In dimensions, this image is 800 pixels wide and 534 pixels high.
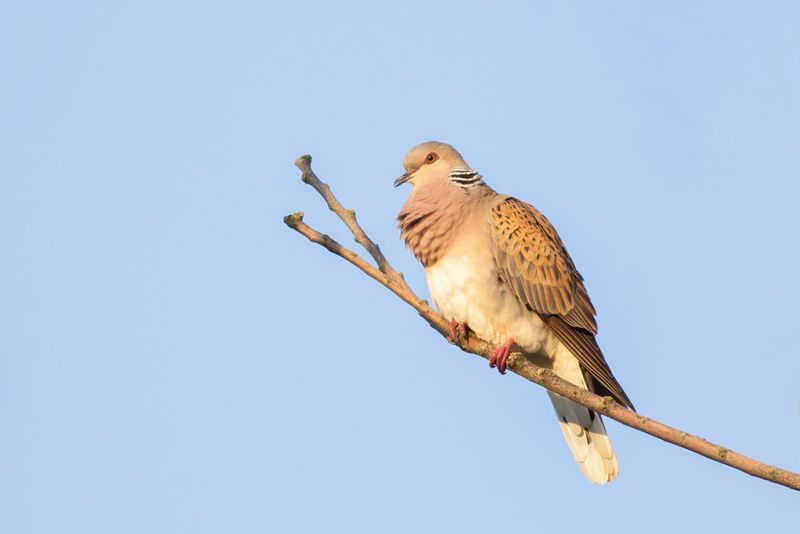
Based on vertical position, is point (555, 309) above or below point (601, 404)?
above

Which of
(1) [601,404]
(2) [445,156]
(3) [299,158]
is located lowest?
(1) [601,404]

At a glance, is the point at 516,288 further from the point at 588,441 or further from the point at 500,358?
the point at 588,441

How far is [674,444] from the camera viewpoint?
158 inches

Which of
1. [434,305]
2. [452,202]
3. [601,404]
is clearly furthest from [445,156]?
[601,404]

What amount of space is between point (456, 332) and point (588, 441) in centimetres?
120

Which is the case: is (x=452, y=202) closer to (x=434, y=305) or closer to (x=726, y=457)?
(x=434, y=305)

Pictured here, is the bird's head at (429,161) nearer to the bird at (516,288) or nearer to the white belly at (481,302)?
the bird at (516,288)

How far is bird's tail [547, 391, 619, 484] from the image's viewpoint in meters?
6.32

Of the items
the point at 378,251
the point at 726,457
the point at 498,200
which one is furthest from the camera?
the point at 498,200

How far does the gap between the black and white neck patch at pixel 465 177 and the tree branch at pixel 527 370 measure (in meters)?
1.29

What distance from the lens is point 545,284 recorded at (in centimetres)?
617

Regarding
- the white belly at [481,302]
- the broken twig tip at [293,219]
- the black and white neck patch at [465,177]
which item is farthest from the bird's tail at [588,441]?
the broken twig tip at [293,219]

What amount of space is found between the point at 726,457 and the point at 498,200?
2.89 m

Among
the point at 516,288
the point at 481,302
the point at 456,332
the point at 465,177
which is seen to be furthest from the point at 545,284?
the point at 465,177
